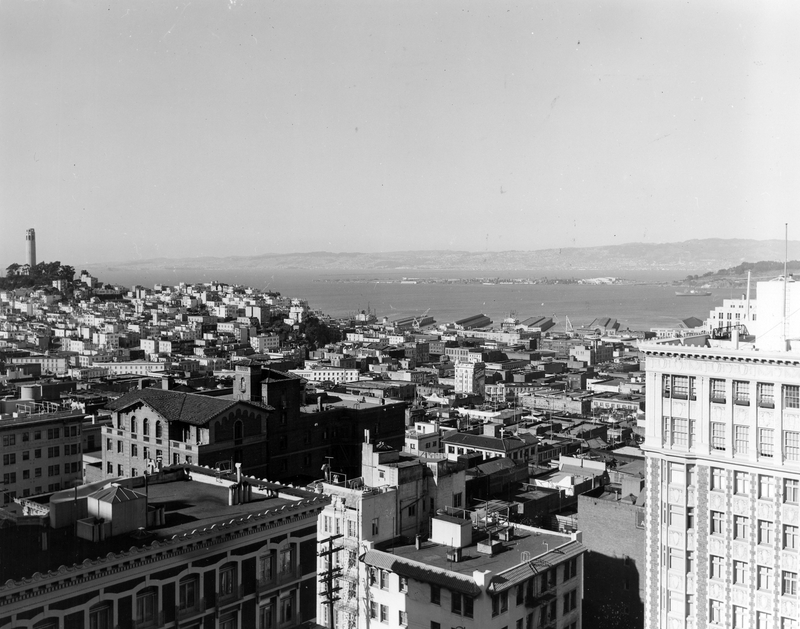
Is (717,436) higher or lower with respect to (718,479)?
higher

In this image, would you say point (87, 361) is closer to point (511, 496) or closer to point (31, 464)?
point (31, 464)

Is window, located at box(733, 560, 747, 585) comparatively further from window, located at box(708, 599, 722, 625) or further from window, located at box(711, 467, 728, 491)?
window, located at box(711, 467, 728, 491)

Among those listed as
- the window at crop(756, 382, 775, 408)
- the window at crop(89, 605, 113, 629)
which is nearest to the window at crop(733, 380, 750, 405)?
the window at crop(756, 382, 775, 408)

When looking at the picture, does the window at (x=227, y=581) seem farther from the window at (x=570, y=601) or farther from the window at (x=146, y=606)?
the window at (x=570, y=601)

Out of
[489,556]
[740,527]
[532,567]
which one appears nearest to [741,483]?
[740,527]

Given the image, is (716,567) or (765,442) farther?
(716,567)

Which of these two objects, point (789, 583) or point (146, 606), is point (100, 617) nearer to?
point (146, 606)

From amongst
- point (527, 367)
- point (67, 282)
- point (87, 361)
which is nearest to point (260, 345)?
point (87, 361)

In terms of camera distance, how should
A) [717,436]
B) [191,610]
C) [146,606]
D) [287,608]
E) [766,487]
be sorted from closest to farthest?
1. [146,606]
2. [191,610]
3. [287,608]
4. [766,487]
5. [717,436]

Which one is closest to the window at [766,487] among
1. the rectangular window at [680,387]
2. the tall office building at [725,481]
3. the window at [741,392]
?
the tall office building at [725,481]
